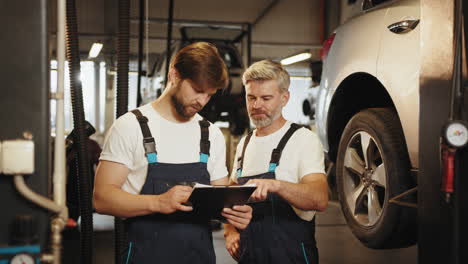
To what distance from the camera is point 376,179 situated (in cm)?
328

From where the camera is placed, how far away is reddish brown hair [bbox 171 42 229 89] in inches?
85.0

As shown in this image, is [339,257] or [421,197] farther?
[339,257]

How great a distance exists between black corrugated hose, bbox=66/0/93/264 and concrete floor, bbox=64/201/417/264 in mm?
1845

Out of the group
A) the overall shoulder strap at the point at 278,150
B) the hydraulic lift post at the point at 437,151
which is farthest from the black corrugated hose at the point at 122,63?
the hydraulic lift post at the point at 437,151

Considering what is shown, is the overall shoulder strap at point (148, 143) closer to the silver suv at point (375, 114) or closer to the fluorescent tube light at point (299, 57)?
the silver suv at point (375, 114)

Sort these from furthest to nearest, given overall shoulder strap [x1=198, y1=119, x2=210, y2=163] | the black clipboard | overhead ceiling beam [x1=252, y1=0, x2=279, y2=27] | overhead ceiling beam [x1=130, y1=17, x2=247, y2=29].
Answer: overhead ceiling beam [x1=252, y1=0, x2=279, y2=27] < overhead ceiling beam [x1=130, y1=17, x2=247, y2=29] < overall shoulder strap [x1=198, y1=119, x2=210, y2=163] < the black clipboard

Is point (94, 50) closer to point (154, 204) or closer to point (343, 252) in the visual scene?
point (343, 252)

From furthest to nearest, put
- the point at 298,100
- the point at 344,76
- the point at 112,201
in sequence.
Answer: the point at 298,100
the point at 344,76
the point at 112,201

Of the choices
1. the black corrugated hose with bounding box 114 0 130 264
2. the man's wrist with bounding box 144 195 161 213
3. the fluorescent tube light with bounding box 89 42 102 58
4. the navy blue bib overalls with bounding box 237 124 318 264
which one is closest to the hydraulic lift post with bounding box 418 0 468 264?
the navy blue bib overalls with bounding box 237 124 318 264

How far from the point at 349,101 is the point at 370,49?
25.8 inches

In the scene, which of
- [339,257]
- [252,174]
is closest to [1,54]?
[252,174]

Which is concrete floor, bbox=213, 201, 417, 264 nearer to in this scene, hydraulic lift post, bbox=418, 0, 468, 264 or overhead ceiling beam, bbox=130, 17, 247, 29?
hydraulic lift post, bbox=418, 0, 468, 264

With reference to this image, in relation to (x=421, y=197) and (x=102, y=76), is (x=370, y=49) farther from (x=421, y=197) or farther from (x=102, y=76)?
(x=102, y=76)

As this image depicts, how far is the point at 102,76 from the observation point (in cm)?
545
